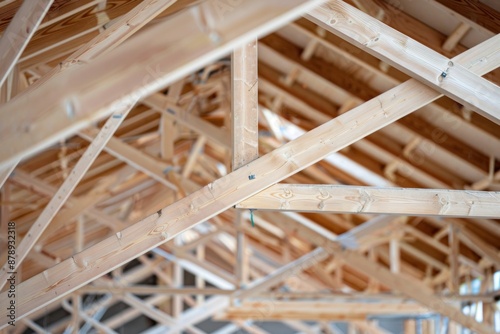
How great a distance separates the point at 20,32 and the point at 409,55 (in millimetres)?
1826

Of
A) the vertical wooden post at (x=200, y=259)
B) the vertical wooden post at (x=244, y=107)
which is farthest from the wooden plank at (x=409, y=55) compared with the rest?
the vertical wooden post at (x=200, y=259)

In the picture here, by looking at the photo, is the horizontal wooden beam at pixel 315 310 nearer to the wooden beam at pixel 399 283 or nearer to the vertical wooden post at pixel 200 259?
the wooden beam at pixel 399 283

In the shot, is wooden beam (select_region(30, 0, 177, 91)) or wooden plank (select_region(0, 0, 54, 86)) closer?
wooden plank (select_region(0, 0, 54, 86))

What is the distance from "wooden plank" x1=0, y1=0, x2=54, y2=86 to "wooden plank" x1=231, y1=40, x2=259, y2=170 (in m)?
0.97

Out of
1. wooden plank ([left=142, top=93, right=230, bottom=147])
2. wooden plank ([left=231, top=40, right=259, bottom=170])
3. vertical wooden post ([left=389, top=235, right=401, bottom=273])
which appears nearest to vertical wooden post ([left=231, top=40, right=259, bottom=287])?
wooden plank ([left=231, top=40, right=259, bottom=170])

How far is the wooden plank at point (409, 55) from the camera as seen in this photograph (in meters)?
3.93

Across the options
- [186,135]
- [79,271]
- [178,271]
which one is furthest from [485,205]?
[178,271]

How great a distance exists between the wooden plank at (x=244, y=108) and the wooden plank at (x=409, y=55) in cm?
40

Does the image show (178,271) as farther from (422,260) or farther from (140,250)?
(140,250)

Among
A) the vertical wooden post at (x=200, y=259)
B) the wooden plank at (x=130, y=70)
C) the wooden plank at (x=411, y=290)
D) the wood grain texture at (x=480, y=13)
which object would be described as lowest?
the wooden plank at (x=130, y=70)

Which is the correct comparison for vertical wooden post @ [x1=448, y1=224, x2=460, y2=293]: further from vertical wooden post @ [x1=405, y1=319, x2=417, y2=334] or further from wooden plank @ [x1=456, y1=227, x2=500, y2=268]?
vertical wooden post @ [x1=405, y1=319, x2=417, y2=334]

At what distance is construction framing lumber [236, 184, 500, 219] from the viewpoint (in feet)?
13.2

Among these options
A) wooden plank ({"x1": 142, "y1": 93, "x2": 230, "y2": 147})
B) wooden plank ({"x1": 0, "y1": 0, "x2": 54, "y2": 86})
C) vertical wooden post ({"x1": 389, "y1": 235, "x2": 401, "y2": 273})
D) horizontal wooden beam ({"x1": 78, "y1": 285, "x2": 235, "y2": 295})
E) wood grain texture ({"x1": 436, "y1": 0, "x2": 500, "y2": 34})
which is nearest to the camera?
wooden plank ({"x1": 0, "y1": 0, "x2": 54, "y2": 86})

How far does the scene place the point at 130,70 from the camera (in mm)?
2537
